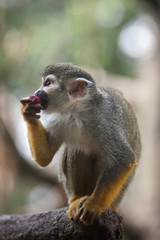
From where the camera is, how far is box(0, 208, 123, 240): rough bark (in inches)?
107

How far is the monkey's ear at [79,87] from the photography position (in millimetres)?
3000

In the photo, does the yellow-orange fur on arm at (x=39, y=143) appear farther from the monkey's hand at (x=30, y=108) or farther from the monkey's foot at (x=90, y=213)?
the monkey's foot at (x=90, y=213)

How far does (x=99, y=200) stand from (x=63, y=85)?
3.21 ft

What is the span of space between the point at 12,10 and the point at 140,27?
330 cm

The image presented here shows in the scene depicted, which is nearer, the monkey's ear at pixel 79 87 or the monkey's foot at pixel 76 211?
the monkey's foot at pixel 76 211

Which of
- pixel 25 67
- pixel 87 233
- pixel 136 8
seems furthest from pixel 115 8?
pixel 87 233

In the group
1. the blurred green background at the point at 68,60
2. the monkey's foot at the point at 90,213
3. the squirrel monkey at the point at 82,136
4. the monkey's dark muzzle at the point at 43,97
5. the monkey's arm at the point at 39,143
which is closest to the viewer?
the monkey's foot at the point at 90,213

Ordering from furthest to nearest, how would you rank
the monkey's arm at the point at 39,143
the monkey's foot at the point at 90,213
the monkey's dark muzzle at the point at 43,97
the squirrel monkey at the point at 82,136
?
1. the monkey's arm at the point at 39,143
2. the monkey's dark muzzle at the point at 43,97
3. the squirrel monkey at the point at 82,136
4. the monkey's foot at the point at 90,213

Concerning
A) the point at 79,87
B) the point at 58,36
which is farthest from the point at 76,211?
the point at 58,36

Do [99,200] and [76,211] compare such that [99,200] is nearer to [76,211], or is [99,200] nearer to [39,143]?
[76,211]

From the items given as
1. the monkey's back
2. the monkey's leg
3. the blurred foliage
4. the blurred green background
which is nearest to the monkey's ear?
the monkey's back

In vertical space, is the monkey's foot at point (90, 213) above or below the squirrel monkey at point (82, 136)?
below

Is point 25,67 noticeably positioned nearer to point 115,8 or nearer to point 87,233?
point 115,8

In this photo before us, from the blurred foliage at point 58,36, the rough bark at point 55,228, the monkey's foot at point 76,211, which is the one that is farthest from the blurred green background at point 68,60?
the monkey's foot at point 76,211
